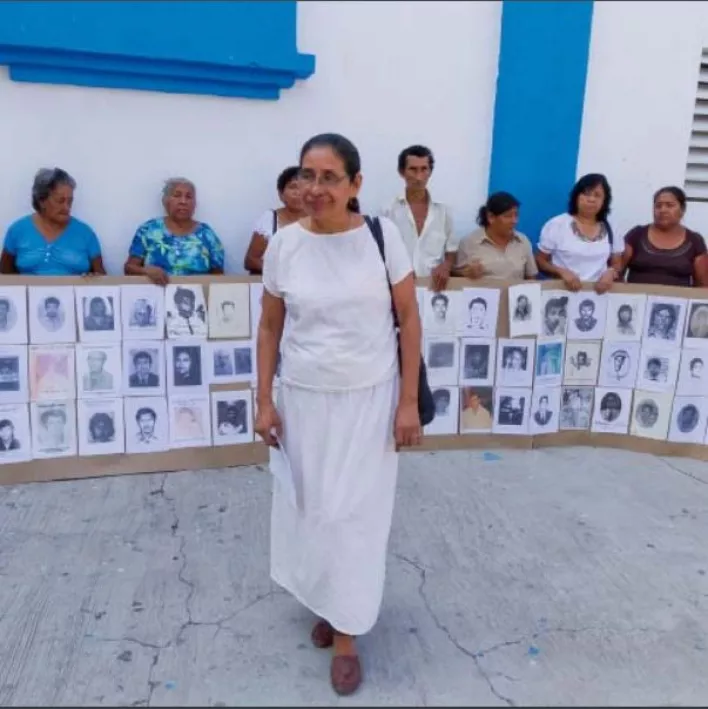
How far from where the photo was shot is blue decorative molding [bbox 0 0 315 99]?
390 centimetres

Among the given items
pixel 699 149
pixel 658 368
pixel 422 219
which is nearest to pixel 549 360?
pixel 658 368

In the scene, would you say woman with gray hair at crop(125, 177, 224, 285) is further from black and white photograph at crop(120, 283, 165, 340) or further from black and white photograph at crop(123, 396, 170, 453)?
black and white photograph at crop(123, 396, 170, 453)

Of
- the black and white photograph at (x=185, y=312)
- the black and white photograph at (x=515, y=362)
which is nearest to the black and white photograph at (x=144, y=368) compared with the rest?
the black and white photograph at (x=185, y=312)

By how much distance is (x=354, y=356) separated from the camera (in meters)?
2.29

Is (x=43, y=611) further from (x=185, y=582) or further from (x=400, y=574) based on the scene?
(x=400, y=574)

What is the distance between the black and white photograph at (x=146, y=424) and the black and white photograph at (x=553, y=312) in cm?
214

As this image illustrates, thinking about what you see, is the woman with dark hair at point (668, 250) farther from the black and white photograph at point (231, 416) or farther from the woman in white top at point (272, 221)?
the black and white photograph at point (231, 416)

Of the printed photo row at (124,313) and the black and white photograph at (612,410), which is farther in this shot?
the black and white photograph at (612,410)

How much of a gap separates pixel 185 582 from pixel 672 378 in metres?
2.97

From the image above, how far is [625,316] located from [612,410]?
56 cm

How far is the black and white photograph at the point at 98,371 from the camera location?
3.85m

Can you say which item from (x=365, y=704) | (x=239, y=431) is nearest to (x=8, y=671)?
(x=365, y=704)

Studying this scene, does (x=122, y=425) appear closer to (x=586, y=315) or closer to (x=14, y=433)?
(x=14, y=433)

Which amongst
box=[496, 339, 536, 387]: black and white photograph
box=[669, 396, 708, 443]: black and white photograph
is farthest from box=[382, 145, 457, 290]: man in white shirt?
box=[669, 396, 708, 443]: black and white photograph
